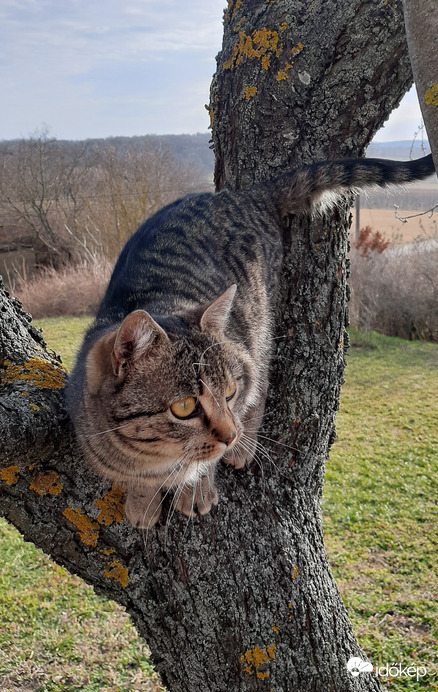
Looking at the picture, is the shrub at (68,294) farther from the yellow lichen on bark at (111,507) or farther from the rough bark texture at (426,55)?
the rough bark texture at (426,55)

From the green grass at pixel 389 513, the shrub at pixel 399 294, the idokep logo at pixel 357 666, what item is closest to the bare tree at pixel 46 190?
the shrub at pixel 399 294

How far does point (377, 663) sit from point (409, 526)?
1851 mm

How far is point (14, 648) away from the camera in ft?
12.7

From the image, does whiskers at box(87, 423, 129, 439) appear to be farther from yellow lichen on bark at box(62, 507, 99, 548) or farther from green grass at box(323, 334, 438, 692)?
green grass at box(323, 334, 438, 692)

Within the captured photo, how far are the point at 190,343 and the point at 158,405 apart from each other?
0.26m

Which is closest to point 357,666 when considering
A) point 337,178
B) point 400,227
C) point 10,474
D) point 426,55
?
point 10,474

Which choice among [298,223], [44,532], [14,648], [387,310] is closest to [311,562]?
[44,532]

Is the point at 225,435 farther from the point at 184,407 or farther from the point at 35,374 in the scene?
the point at 35,374

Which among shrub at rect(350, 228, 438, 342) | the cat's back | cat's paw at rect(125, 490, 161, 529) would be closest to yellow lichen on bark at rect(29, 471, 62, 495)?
cat's paw at rect(125, 490, 161, 529)

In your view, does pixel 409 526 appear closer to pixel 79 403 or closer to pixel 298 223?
pixel 298 223

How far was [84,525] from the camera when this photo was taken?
1830 millimetres

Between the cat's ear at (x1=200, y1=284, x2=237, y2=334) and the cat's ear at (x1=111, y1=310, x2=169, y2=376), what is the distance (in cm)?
23

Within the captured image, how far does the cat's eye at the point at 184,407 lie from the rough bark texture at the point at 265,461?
0.37m

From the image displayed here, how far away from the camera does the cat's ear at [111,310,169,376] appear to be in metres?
1.73
